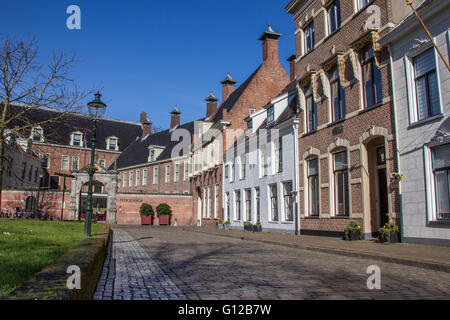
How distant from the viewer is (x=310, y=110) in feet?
→ 61.3

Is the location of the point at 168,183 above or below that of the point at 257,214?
above

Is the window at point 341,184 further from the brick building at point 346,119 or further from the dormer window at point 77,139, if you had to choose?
the dormer window at point 77,139

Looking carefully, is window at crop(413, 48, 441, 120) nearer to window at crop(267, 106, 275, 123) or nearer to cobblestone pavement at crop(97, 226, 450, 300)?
cobblestone pavement at crop(97, 226, 450, 300)

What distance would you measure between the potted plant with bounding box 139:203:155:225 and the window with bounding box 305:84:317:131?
25.3 m

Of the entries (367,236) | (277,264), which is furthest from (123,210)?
(277,264)

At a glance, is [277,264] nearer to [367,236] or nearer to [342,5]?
[367,236]

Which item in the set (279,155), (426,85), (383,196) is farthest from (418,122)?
(279,155)

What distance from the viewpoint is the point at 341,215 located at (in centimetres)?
1565

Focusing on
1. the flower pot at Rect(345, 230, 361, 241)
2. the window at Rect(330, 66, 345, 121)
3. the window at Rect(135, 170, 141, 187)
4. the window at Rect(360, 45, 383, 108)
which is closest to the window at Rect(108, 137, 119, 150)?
the window at Rect(135, 170, 141, 187)

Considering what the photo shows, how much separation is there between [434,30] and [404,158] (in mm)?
4071

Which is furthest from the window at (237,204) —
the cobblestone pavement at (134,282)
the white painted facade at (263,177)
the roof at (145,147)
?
the cobblestone pavement at (134,282)

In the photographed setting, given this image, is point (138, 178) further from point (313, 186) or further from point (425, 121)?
point (425, 121)

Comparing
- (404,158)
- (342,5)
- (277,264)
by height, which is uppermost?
(342,5)

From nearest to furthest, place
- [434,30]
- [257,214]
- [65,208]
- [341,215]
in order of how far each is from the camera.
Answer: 1. [434,30]
2. [341,215]
3. [257,214]
4. [65,208]
